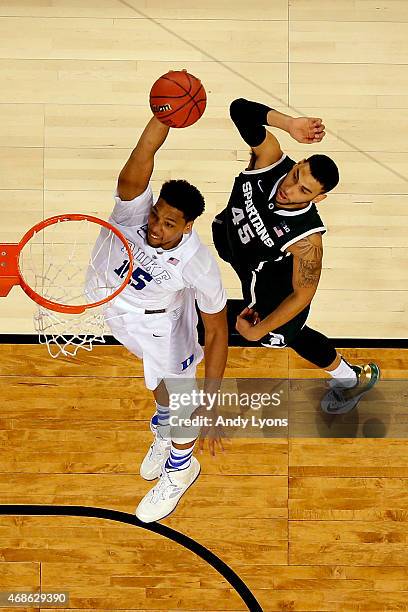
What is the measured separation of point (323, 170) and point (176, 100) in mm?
606

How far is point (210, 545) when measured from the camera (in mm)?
4176

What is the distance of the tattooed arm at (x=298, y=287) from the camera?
140 inches

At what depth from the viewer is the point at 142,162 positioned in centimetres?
334

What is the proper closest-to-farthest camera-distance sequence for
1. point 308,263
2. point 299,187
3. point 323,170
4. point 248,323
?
1. point 323,170
2. point 299,187
3. point 308,263
4. point 248,323

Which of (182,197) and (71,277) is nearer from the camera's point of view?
(182,197)

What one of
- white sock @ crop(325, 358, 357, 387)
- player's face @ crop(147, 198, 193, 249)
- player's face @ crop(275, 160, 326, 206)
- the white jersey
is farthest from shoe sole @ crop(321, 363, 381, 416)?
player's face @ crop(147, 198, 193, 249)

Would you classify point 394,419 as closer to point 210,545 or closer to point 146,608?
point 210,545

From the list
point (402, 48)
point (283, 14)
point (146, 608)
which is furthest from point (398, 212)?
point (146, 608)

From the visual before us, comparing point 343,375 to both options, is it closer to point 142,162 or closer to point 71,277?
point 71,277

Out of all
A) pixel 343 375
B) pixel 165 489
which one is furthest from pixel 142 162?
pixel 165 489

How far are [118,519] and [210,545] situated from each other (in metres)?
0.46

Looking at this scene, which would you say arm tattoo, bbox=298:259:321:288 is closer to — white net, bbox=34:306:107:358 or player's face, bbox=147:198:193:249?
player's face, bbox=147:198:193:249

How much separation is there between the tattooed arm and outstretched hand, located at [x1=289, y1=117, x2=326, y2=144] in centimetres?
45

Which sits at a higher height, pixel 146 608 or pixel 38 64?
pixel 38 64
